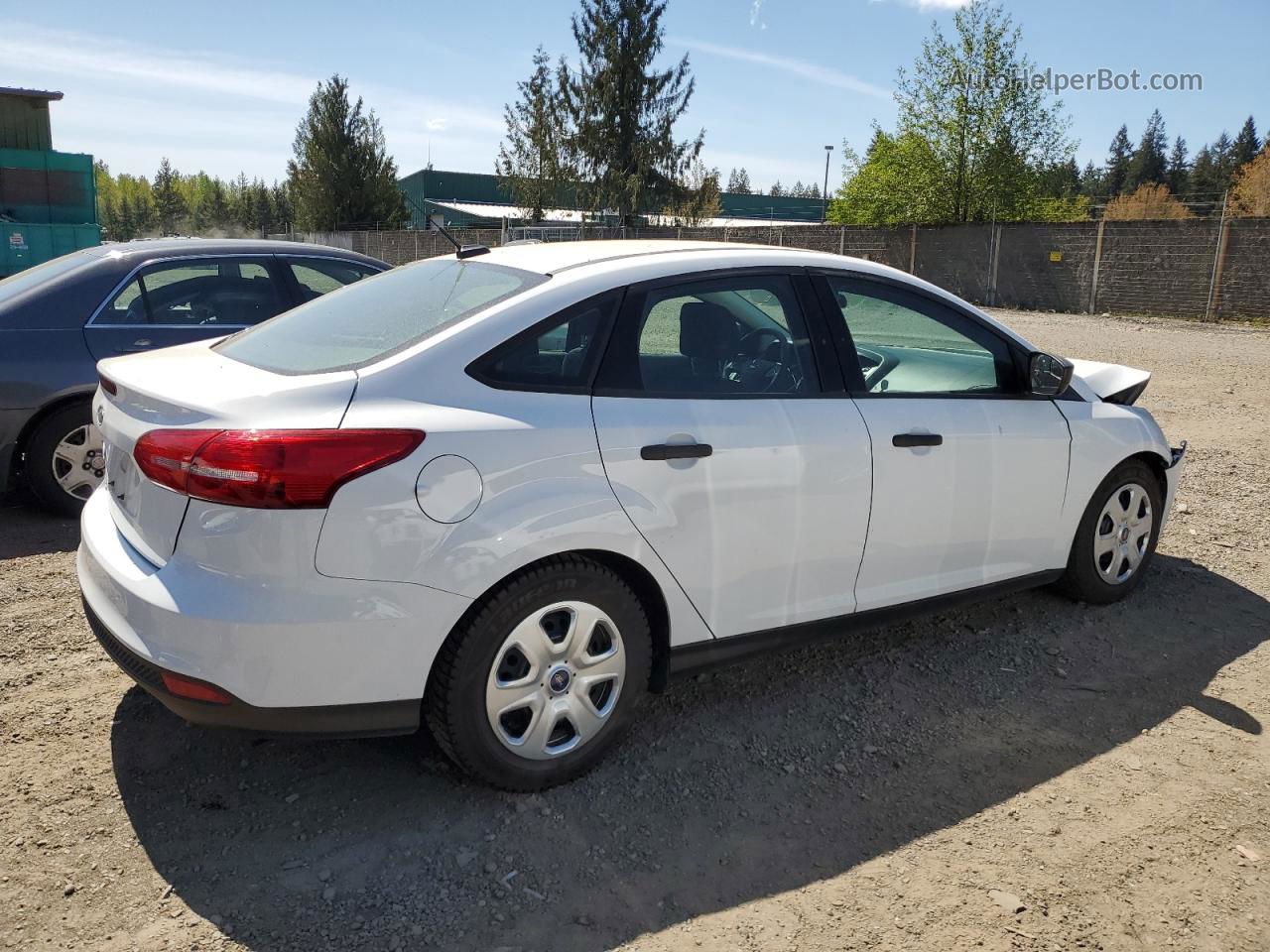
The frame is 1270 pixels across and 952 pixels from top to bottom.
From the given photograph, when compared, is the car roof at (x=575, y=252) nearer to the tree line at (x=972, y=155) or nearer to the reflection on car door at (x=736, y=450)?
the reflection on car door at (x=736, y=450)

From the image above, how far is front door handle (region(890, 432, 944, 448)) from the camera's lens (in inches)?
143

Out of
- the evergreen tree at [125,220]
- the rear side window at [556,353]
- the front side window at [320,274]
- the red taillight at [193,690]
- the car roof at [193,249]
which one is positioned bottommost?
the red taillight at [193,690]

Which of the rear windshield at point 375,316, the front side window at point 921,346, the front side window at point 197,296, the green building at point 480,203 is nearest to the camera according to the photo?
the rear windshield at point 375,316

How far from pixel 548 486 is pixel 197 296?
13.9 feet

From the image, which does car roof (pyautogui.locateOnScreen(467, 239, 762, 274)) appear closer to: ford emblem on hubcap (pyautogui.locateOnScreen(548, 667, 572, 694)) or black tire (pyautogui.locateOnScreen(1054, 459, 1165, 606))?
ford emblem on hubcap (pyautogui.locateOnScreen(548, 667, 572, 694))

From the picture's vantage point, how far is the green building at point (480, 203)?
59312 millimetres

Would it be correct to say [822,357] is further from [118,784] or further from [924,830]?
[118,784]

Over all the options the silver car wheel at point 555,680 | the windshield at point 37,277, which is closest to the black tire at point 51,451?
the windshield at point 37,277

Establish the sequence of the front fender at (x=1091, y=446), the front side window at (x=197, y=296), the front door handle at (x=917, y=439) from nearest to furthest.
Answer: the front door handle at (x=917, y=439) → the front fender at (x=1091, y=446) → the front side window at (x=197, y=296)

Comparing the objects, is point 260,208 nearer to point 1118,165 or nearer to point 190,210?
point 190,210

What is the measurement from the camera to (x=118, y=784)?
10.2 feet

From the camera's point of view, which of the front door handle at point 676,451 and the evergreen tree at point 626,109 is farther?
the evergreen tree at point 626,109

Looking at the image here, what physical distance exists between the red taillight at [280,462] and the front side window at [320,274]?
158 inches

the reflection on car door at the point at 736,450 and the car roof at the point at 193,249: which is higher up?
the car roof at the point at 193,249
